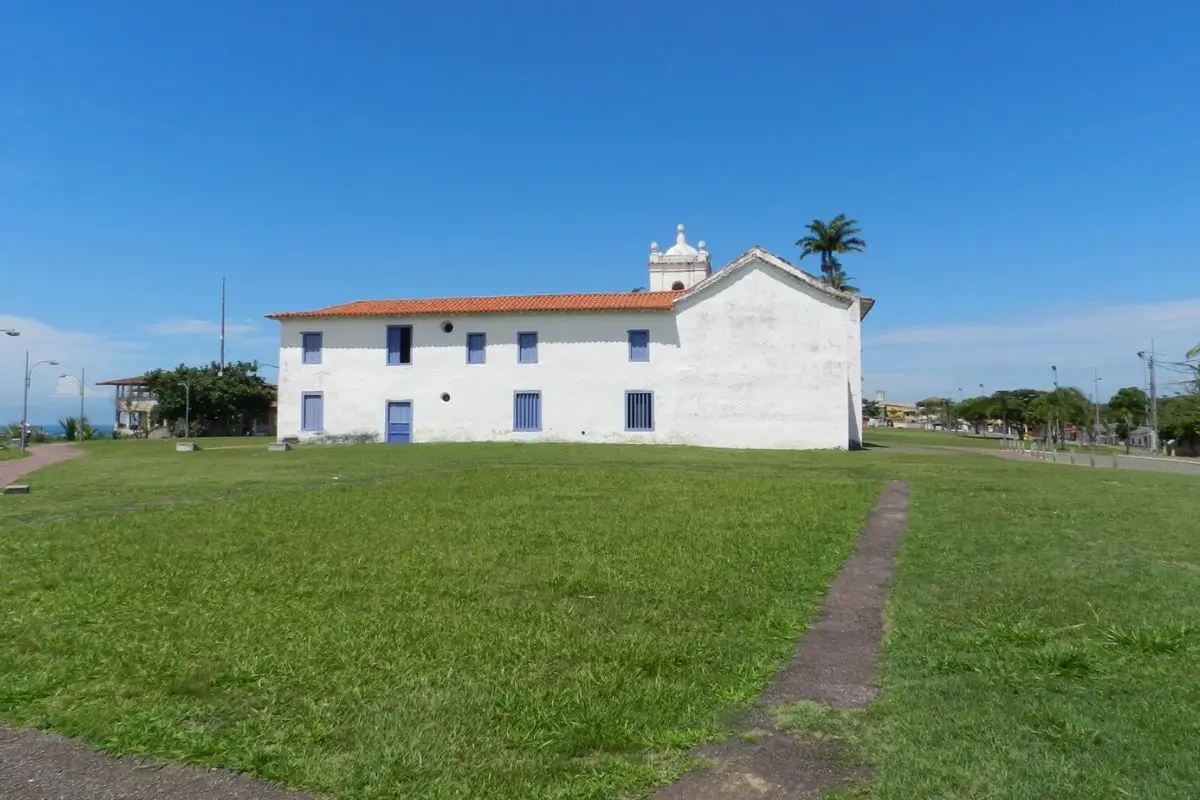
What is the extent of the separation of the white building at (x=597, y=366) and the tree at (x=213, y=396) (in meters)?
19.8

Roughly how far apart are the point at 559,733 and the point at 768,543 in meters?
5.38

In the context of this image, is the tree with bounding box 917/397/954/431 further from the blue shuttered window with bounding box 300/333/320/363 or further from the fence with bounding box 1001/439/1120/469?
the blue shuttered window with bounding box 300/333/320/363

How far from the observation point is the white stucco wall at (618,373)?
105ft

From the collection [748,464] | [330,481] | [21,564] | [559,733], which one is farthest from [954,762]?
[748,464]

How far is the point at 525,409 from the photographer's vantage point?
34.4 m

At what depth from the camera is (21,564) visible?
23.1ft

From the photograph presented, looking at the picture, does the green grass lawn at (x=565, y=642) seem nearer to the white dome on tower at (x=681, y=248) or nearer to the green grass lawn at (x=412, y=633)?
the green grass lawn at (x=412, y=633)

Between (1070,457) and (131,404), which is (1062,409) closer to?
(1070,457)

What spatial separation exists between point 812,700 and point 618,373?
29.8 meters

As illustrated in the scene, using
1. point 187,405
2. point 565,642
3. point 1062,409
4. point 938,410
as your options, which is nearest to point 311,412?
point 187,405

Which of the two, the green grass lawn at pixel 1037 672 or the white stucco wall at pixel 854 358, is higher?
the white stucco wall at pixel 854 358

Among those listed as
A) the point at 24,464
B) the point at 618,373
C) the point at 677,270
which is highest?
the point at 677,270

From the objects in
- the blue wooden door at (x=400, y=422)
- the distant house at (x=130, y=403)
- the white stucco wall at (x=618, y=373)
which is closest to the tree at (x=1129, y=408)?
the white stucco wall at (x=618, y=373)

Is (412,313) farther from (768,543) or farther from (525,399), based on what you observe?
(768,543)
